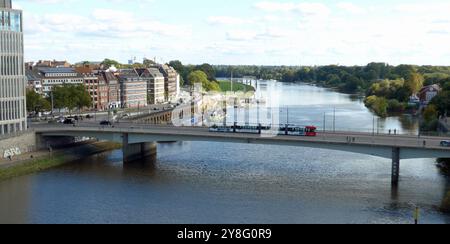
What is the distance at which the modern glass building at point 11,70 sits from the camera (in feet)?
153

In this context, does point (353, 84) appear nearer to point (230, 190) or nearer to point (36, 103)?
point (36, 103)

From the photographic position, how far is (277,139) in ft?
135

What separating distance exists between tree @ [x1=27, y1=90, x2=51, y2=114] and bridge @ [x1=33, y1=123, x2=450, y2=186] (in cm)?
1553

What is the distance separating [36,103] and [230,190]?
35.9m

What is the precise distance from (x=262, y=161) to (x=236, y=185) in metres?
9.23

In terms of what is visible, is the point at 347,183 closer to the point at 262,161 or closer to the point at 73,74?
the point at 262,161

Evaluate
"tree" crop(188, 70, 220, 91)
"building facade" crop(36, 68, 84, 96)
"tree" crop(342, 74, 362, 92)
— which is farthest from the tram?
"tree" crop(342, 74, 362, 92)

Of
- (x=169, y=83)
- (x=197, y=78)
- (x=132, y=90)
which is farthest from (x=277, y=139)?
(x=197, y=78)

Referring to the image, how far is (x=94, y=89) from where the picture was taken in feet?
265

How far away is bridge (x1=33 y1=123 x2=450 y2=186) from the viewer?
37.1 metres

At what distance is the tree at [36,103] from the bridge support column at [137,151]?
1909 centimetres

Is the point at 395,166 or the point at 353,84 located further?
the point at 353,84

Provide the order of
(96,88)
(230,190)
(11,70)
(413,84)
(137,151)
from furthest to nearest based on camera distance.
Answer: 1. (413,84)
2. (96,88)
3. (137,151)
4. (11,70)
5. (230,190)
